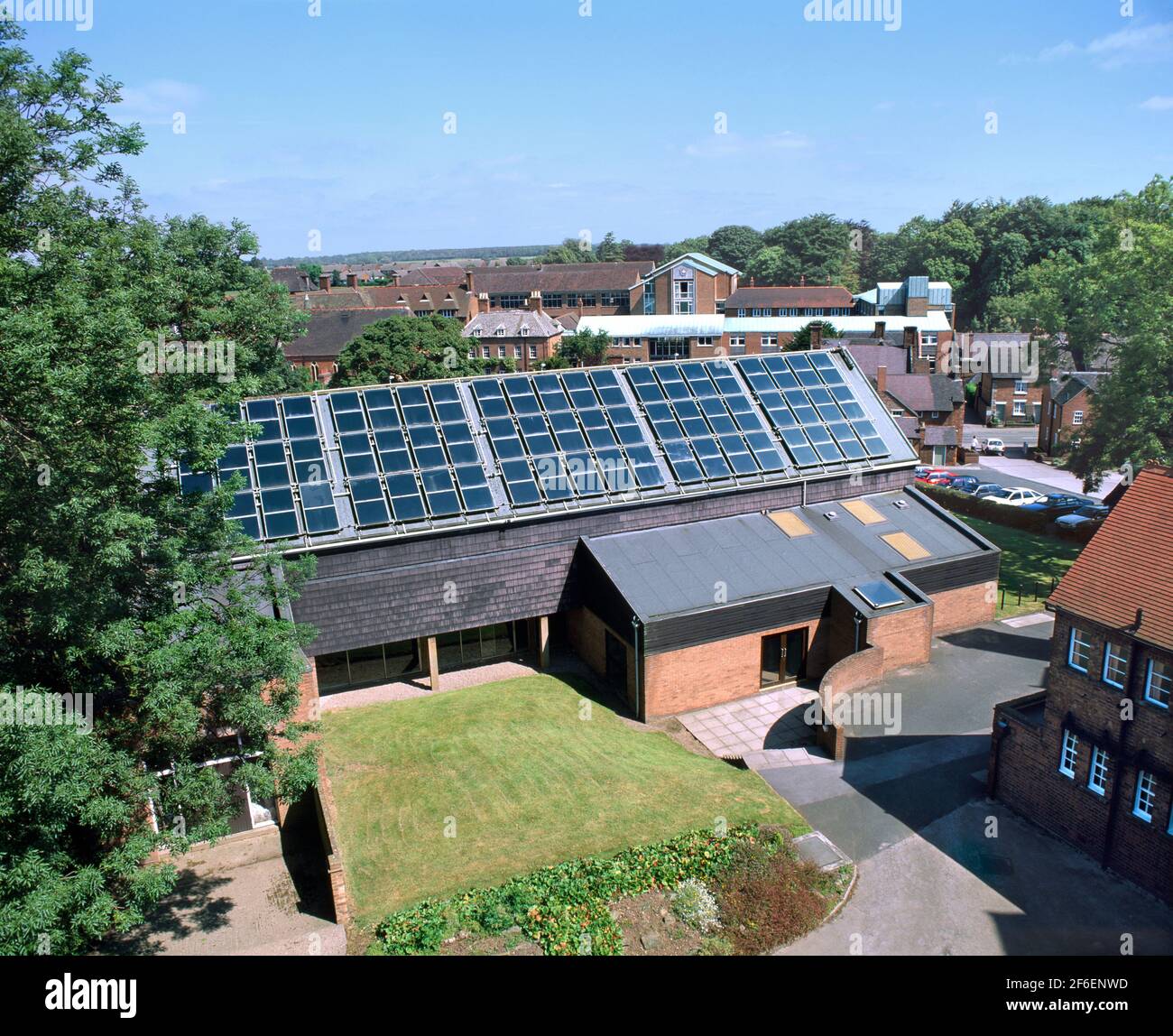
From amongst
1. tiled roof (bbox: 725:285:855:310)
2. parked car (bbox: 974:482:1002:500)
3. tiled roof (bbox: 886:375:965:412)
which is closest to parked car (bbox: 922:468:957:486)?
parked car (bbox: 974:482:1002:500)

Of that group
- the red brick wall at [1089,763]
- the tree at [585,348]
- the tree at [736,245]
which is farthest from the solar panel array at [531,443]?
the tree at [736,245]

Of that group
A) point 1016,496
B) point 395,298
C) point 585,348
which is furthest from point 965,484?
point 395,298

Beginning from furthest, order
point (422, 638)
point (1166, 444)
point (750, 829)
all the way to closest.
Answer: point (1166, 444), point (422, 638), point (750, 829)

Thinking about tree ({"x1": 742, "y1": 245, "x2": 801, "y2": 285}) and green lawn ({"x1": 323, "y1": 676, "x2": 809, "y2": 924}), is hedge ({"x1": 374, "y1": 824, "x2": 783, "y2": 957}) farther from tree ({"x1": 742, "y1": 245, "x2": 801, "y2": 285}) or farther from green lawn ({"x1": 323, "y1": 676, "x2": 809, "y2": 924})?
tree ({"x1": 742, "y1": 245, "x2": 801, "y2": 285})

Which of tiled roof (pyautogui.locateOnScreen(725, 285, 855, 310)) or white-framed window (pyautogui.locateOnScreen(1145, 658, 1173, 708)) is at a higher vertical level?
tiled roof (pyautogui.locateOnScreen(725, 285, 855, 310))

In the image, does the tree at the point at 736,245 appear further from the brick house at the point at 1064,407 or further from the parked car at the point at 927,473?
the parked car at the point at 927,473

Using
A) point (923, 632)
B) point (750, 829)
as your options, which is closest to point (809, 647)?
point (923, 632)
